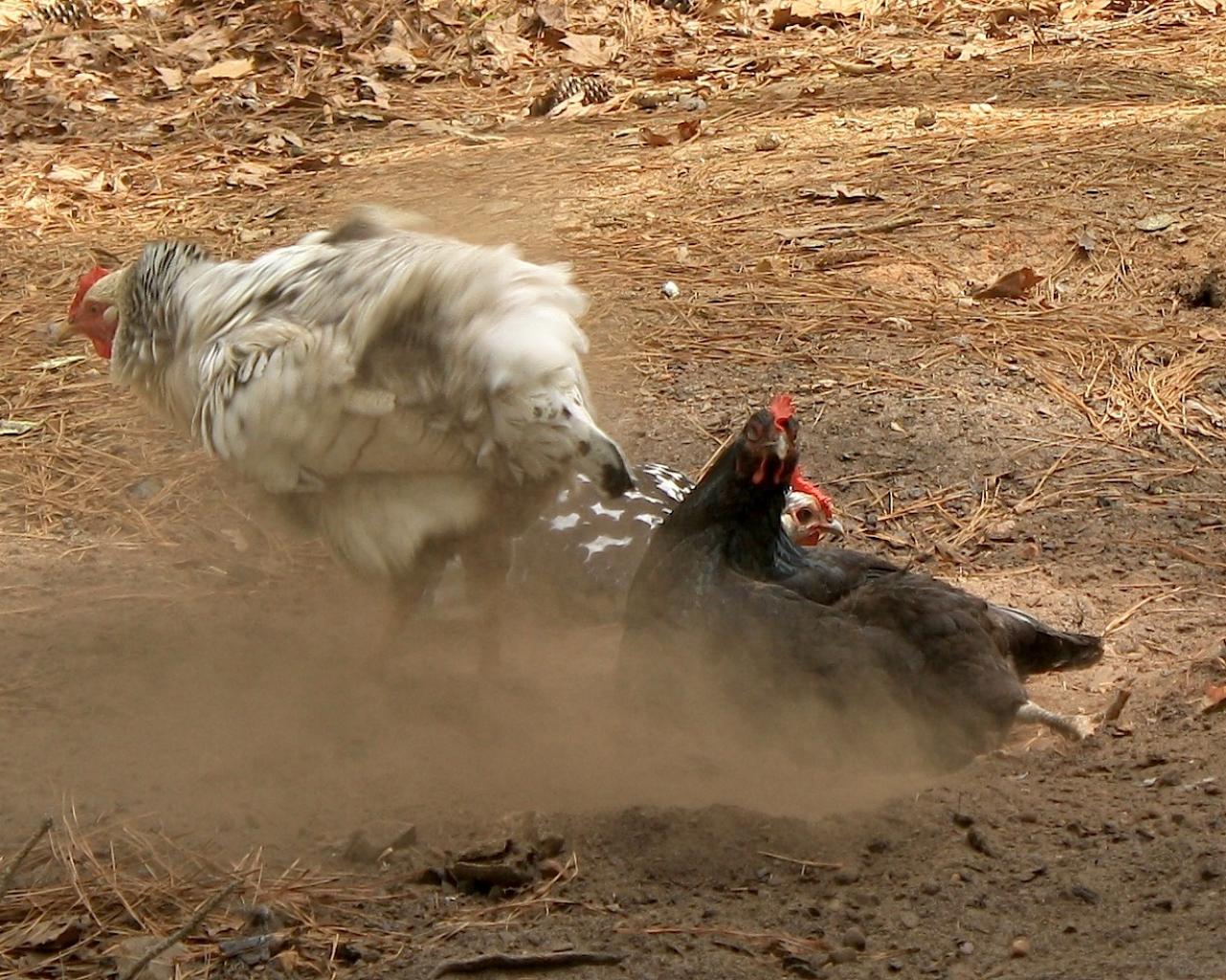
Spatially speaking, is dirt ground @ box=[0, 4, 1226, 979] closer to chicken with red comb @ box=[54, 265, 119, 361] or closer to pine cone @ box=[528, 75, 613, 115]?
pine cone @ box=[528, 75, 613, 115]

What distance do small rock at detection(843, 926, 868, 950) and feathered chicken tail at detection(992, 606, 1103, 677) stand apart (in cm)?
127

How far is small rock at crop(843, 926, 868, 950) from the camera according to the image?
2.70 meters

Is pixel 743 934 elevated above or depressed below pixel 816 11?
below

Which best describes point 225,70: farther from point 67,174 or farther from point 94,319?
point 94,319

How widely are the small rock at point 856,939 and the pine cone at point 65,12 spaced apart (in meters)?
9.22

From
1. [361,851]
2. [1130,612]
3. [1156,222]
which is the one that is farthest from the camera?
[1156,222]

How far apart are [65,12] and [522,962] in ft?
30.2

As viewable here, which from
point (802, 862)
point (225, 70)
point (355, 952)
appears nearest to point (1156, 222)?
point (802, 862)

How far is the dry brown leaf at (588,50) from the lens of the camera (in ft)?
30.8

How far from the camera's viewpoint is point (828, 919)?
2828 millimetres

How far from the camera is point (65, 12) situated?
32.7 ft

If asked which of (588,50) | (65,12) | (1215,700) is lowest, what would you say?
(1215,700)

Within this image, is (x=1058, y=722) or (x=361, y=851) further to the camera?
(x=1058, y=722)

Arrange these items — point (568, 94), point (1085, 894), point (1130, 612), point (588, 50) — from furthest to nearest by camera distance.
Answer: point (588, 50), point (568, 94), point (1130, 612), point (1085, 894)
